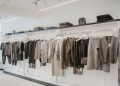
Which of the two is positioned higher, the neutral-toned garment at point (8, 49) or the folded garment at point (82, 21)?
the folded garment at point (82, 21)

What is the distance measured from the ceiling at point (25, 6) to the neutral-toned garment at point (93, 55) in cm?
194

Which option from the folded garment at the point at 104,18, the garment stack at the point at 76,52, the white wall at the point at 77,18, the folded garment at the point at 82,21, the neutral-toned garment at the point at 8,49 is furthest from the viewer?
the neutral-toned garment at the point at 8,49

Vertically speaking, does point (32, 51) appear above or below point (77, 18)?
below

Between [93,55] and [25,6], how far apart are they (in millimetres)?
3346

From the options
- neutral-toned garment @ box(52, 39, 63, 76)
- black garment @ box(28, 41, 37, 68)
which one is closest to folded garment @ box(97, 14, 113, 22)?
neutral-toned garment @ box(52, 39, 63, 76)

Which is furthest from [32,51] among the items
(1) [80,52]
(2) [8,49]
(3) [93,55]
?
(3) [93,55]

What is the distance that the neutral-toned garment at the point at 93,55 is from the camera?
4047 millimetres

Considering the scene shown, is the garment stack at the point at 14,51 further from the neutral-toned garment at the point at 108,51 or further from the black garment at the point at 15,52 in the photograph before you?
the neutral-toned garment at the point at 108,51

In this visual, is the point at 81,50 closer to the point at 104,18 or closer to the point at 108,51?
the point at 108,51

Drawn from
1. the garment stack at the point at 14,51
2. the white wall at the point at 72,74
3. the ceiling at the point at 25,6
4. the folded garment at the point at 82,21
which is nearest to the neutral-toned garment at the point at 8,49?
the garment stack at the point at 14,51

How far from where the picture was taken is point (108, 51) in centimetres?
396

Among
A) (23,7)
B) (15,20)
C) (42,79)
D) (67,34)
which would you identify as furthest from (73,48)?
(15,20)

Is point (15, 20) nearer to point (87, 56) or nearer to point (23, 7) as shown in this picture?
point (23, 7)

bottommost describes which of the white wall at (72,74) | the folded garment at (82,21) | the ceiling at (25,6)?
the white wall at (72,74)
